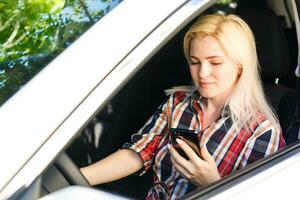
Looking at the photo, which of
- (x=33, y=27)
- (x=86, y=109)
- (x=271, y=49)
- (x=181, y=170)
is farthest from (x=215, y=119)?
(x=86, y=109)

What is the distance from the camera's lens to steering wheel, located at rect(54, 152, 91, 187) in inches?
63.3

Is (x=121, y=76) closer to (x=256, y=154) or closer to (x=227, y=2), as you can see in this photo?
(x=256, y=154)

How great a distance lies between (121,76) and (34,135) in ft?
0.84

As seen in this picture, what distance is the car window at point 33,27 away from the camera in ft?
5.70

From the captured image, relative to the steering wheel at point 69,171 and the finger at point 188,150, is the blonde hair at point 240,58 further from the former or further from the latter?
the steering wheel at point 69,171

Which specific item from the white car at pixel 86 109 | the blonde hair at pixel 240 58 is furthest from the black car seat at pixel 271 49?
the white car at pixel 86 109

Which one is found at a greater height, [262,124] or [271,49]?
[271,49]

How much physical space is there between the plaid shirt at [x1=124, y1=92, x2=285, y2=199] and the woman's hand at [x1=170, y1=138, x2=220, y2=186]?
4.9 inches

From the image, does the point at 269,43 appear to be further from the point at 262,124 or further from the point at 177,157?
the point at 177,157

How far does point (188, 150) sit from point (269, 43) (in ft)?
2.89

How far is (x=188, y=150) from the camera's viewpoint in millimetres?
1922

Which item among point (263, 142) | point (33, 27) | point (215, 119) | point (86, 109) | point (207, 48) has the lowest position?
point (263, 142)

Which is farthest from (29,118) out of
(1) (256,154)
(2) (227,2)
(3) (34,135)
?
(2) (227,2)

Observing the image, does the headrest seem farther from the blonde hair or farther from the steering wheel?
the steering wheel
